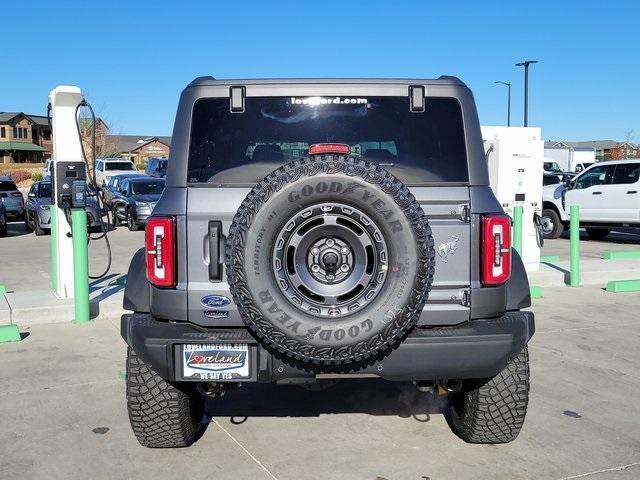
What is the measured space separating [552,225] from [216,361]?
16.0 meters

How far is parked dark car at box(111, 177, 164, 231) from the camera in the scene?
1955cm

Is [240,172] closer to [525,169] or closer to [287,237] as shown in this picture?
[287,237]

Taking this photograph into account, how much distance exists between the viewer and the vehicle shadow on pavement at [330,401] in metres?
4.85

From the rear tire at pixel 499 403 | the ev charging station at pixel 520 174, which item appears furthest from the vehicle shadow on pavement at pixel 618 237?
the rear tire at pixel 499 403

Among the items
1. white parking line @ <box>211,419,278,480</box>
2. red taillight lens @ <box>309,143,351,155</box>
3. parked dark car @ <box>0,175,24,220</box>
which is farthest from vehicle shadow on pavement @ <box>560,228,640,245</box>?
parked dark car @ <box>0,175,24,220</box>

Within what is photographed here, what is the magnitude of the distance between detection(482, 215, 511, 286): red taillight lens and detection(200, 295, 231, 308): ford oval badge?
4.32ft

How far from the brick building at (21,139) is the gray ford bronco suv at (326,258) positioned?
84.4 metres

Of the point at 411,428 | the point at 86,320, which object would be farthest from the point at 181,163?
the point at 86,320

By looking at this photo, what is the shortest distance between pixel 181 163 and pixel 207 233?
437mm

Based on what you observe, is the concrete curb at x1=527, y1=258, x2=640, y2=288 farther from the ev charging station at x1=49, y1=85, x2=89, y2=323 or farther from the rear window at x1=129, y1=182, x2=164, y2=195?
the rear window at x1=129, y1=182, x2=164, y2=195

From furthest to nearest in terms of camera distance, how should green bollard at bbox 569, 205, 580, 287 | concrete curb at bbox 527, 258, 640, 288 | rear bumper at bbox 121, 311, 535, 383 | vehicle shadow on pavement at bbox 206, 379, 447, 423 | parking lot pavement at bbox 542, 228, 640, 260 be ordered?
parking lot pavement at bbox 542, 228, 640, 260
concrete curb at bbox 527, 258, 640, 288
green bollard at bbox 569, 205, 580, 287
vehicle shadow on pavement at bbox 206, 379, 447, 423
rear bumper at bbox 121, 311, 535, 383

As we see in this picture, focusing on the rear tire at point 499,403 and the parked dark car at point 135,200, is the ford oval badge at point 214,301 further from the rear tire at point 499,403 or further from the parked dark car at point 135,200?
the parked dark car at point 135,200

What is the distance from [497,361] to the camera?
11.5 feet

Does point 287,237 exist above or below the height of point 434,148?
below
